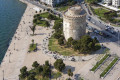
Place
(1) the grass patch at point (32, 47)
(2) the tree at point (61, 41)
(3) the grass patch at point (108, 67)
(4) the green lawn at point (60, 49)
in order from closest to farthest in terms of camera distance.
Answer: (3) the grass patch at point (108, 67) < (4) the green lawn at point (60, 49) < (2) the tree at point (61, 41) < (1) the grass patch at point (32, 47)

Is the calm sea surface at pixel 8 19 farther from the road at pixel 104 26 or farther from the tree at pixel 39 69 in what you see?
the road at pixel 104 26

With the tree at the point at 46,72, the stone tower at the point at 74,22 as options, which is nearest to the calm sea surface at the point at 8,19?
the tree at the point at 46,72

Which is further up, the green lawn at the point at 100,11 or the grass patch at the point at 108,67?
the green lawn at the point at 100,11

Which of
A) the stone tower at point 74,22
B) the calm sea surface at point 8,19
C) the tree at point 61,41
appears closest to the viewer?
the stone tower at point 74,22

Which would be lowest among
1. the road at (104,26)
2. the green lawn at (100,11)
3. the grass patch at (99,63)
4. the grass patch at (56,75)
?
the grass patch at (56,75)

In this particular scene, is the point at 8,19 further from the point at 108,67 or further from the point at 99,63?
the point at 108,67

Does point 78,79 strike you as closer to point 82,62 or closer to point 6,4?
point 82,62

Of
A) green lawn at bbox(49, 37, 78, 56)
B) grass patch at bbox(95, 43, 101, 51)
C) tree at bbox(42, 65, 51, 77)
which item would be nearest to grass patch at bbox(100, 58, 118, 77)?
grass patch at bbox(95, 43, 101, 51)
